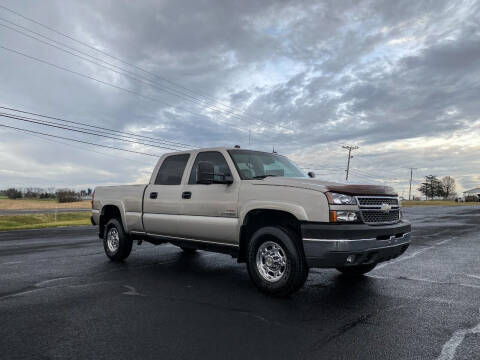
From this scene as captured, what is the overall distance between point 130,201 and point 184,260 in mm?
1699

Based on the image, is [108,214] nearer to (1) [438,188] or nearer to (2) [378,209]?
(2) [378,209]

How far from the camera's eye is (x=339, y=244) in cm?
459

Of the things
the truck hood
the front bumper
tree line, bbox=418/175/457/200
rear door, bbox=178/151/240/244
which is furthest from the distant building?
the front bumper

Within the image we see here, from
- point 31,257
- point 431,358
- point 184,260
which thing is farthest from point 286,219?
point 31,257

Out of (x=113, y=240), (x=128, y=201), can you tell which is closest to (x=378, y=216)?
(x=128, y=201)

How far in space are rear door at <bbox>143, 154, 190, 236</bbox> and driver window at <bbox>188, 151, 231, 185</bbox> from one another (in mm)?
267

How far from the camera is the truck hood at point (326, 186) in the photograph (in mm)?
4758

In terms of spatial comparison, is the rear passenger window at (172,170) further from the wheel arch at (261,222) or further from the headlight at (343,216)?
the headlight at (343,216)

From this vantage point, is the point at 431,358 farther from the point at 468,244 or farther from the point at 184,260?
the point at 468,244

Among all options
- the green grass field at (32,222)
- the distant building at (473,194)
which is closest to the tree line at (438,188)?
the distant building at (473,194)

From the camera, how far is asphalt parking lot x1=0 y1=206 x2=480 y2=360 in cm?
333

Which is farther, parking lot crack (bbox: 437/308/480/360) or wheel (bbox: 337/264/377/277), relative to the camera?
wheel (bbox: 337/264/377/277)

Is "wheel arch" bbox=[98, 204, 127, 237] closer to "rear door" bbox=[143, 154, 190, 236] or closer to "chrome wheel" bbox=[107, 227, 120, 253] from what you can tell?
"chrome wheel" bbox=[107, 227, 120, 253]

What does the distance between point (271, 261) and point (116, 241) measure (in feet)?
13.7
